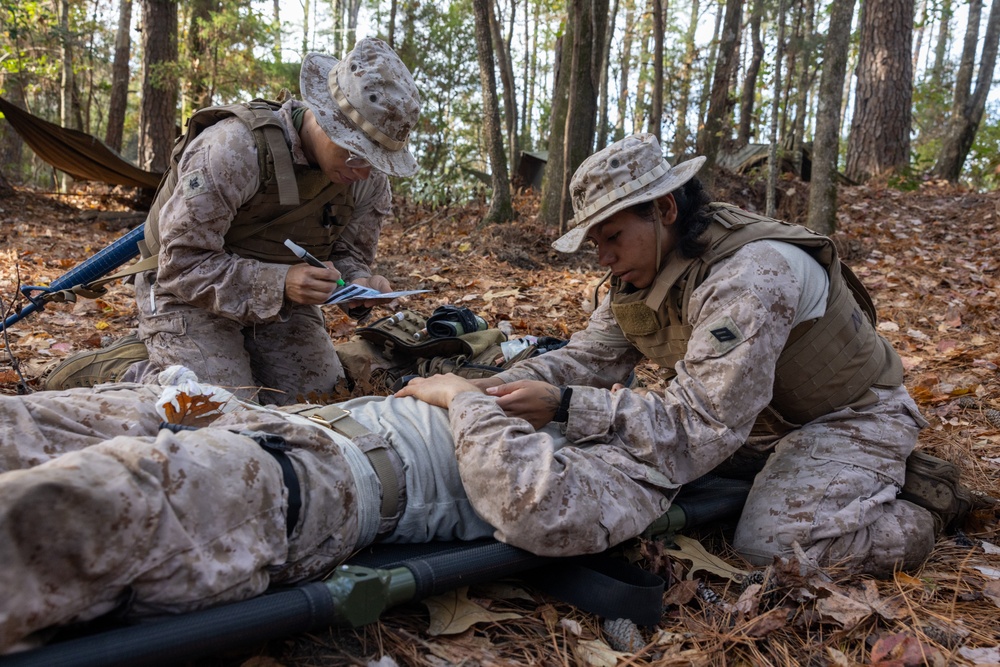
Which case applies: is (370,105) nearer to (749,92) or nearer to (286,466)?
(286,466)

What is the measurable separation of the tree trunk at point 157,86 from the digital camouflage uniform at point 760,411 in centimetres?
942

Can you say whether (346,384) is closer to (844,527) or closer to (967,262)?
(844,527)

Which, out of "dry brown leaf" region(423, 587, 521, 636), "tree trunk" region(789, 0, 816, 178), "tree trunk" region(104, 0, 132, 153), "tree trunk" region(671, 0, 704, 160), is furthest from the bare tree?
"tree trunk" region(104, 0, 132, 153)

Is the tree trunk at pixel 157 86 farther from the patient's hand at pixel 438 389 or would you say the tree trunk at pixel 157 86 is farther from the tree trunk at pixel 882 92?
the tree trunk at pixel 882 92

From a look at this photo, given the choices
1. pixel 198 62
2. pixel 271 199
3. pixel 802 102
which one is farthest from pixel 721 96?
pixel 198 62

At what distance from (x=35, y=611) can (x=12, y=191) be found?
34.0ft

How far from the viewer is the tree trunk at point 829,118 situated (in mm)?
6824

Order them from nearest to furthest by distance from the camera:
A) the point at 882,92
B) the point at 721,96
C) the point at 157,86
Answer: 1. the point at 721,96
2. the point at 157,86
3. the point at 882,92

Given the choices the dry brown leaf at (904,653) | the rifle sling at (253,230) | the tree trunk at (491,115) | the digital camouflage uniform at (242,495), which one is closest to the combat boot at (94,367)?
the rifle sling at (253,230)

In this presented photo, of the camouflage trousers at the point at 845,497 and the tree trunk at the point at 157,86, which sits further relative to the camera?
the tree trunk at the point at 157,86

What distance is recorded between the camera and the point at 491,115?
7.87m

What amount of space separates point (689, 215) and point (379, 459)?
149cm

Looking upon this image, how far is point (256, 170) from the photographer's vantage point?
347 cm

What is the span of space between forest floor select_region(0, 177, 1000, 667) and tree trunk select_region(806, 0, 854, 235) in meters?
0.71
